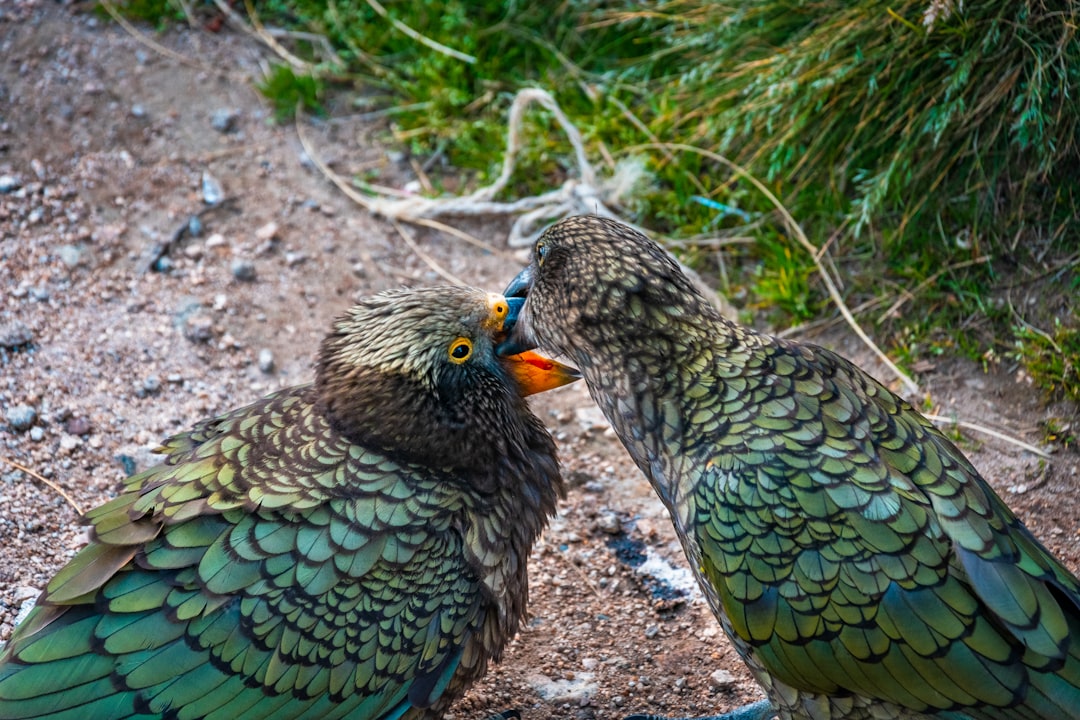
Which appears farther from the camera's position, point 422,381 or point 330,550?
point 422,381

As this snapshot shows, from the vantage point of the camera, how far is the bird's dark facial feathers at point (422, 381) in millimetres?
3471

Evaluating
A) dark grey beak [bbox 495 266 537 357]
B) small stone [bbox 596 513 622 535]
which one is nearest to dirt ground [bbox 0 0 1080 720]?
small stone [bbox 596 513 622 535]

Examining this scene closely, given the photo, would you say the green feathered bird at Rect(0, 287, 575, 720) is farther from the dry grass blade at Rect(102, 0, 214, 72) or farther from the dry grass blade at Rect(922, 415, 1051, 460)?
the dry grass blade at Rect(102, 0, 214, 72)

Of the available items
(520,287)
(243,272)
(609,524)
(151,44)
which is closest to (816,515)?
(520,287)

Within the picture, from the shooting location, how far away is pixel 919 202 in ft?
16.5

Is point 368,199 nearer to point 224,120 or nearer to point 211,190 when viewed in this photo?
point 211,190

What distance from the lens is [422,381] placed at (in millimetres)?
3500

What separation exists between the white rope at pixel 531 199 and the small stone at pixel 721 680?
8.84 ft

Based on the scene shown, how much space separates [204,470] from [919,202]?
359 centimetres

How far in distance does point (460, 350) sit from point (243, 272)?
7.61 feet

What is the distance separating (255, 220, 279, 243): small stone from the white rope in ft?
1.89

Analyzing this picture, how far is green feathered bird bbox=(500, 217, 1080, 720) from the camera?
2.88 meters

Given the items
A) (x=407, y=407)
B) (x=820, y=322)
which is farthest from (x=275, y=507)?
(x=820, y=322)

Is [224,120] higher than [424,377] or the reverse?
the reverse
